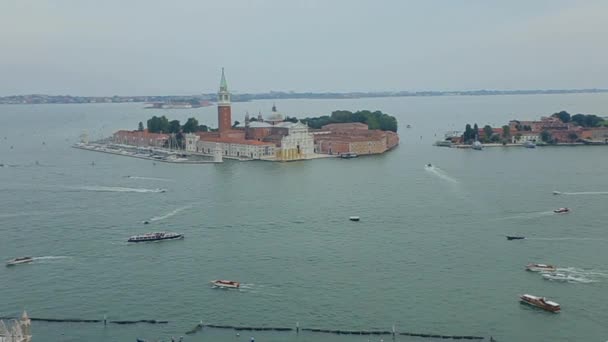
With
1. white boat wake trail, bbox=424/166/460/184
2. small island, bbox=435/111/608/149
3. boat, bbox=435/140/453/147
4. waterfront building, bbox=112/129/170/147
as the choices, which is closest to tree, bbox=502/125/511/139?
small island, bbox=435/111/608/149

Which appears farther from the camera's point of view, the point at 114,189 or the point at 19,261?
the point at 114,189

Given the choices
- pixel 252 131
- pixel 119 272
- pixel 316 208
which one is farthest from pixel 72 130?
pixel 119 272

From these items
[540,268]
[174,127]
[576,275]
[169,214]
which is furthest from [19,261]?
[174,127]

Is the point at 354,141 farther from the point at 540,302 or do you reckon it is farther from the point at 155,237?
the point at 540,302

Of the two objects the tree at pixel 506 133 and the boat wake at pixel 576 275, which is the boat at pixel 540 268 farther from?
the tree at pixel 506 133

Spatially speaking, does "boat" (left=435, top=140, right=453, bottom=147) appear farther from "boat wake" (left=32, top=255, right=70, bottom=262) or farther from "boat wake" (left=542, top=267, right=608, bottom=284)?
"boat wake" (left=32, top=255, right=70, bottom=262)

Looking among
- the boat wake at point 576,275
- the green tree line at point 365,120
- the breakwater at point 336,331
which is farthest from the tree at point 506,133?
the breakwater at point 336,331

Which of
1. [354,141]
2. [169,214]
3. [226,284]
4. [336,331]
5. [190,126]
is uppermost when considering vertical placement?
[190,126]
